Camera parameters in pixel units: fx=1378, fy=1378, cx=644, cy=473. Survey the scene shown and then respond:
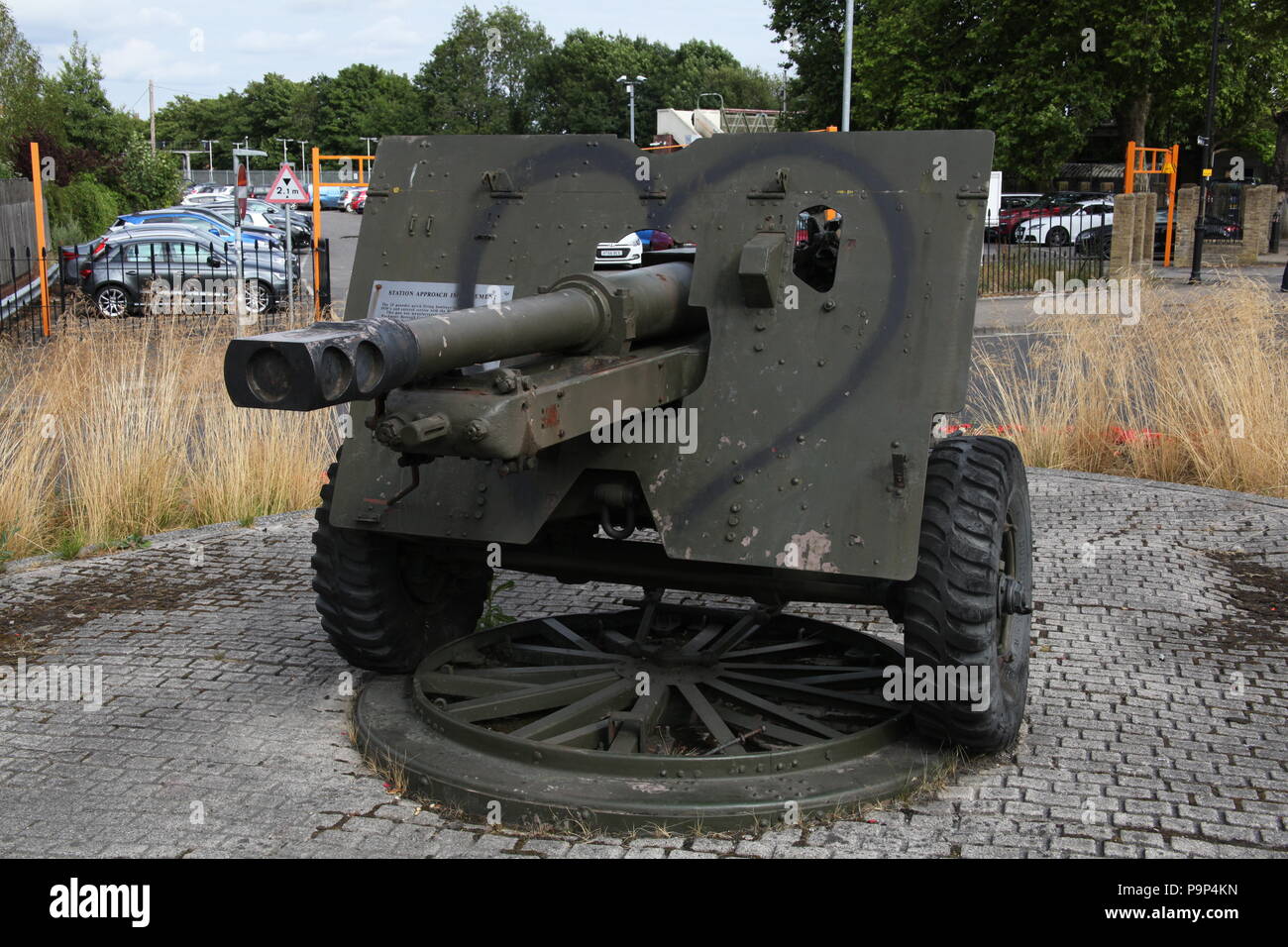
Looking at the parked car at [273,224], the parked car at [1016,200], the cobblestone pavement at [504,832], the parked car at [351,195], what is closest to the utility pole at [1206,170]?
the parked car at [1016,200]

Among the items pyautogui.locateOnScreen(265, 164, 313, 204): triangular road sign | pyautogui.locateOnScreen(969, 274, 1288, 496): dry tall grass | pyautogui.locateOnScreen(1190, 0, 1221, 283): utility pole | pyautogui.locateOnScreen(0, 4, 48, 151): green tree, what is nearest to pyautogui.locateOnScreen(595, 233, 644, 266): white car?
pyautogui.locateOnScreen(969, 274, 1288, 496): dry tall grass

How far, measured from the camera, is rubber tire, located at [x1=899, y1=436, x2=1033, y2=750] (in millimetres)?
4105

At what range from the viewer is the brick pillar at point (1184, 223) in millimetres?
27875

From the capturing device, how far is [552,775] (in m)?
4.21

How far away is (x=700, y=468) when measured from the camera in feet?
14.2

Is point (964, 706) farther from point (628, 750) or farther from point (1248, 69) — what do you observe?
point (1248, 69)

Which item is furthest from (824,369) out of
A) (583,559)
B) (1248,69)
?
(1248,69)

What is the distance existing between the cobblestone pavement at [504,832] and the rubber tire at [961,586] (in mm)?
218

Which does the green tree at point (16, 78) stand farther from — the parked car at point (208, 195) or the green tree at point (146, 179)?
the parked car at point (208, 195)

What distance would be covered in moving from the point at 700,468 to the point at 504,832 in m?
1.25

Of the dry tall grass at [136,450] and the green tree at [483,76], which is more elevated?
the green tree at [483,76]

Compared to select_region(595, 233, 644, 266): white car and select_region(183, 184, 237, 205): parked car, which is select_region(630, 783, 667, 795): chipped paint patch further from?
select_region(183, 184, 237, 205): parked car

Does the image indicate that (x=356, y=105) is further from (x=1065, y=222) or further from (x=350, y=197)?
(x=1065, y=222)
